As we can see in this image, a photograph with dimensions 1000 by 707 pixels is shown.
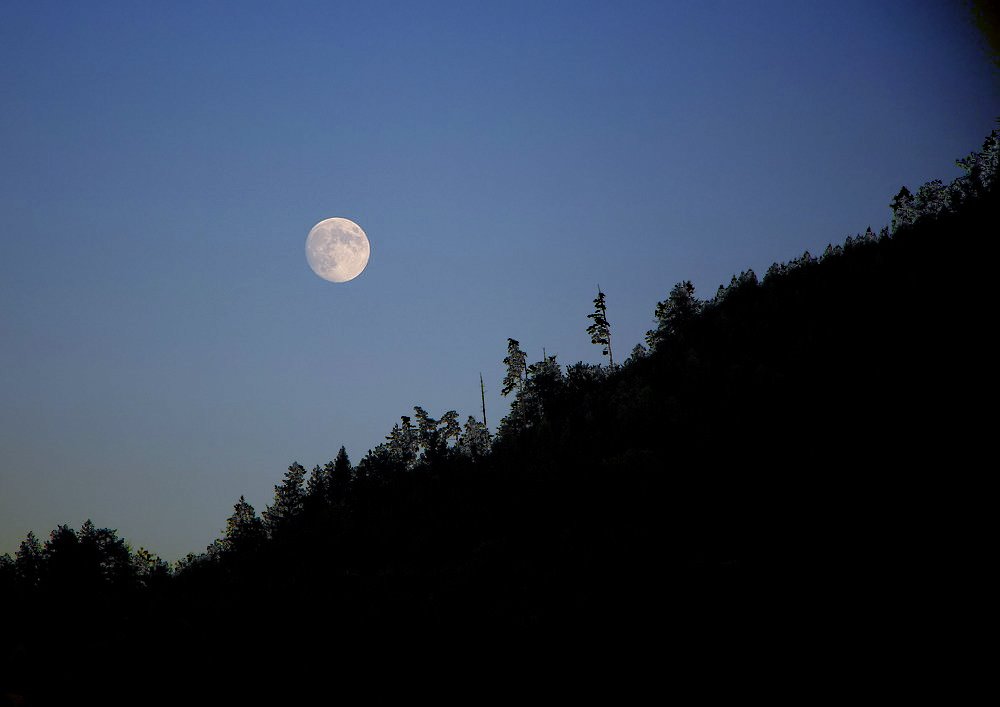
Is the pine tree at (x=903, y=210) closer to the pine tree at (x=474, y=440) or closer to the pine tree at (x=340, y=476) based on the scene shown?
the pine tree at (x=474, y=440)

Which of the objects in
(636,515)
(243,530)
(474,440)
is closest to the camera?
(636,515)

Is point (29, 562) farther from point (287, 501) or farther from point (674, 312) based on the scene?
point (674, 312)

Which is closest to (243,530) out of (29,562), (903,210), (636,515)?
(29,562)

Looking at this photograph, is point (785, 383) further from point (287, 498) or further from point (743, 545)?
point (287, 498)

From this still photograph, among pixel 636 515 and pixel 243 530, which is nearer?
pixel 636 515

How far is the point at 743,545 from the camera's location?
46531mm

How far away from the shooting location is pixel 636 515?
6044cm

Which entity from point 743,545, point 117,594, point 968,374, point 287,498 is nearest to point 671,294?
point 968,374

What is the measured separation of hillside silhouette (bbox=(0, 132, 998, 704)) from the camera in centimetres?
4078

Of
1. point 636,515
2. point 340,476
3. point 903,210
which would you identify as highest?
point 903,210

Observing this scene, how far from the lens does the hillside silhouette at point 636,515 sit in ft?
134

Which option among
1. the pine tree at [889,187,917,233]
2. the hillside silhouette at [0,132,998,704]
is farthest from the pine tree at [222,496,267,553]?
the pine tree at [889,187,917,233]

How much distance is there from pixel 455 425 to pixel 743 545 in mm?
75235

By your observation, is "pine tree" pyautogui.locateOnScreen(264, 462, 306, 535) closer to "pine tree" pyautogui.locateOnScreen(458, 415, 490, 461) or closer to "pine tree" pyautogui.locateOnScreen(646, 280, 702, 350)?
"pine tree" pyautogui.locateOnScreen(458, 415, 490, 461)
